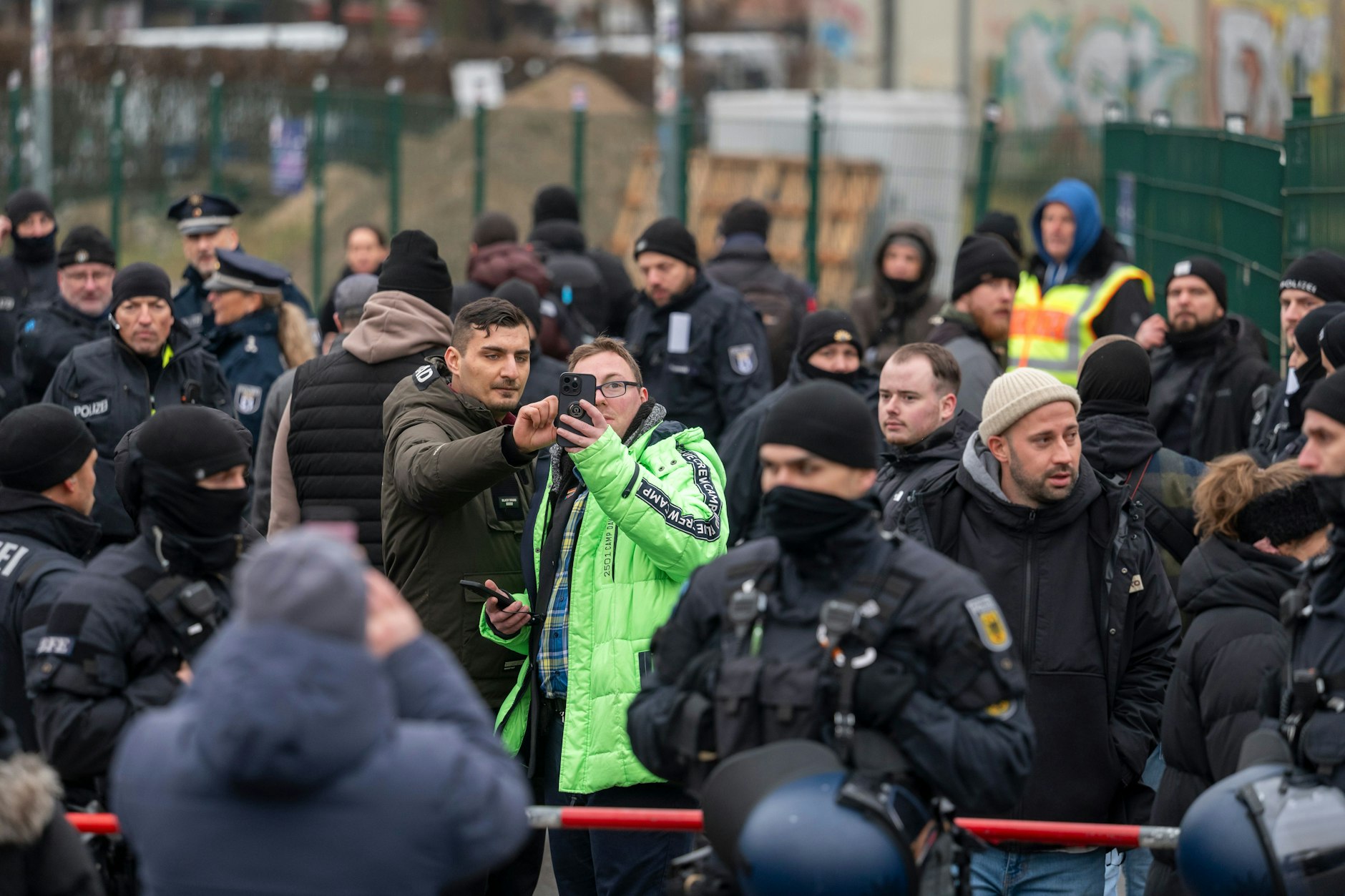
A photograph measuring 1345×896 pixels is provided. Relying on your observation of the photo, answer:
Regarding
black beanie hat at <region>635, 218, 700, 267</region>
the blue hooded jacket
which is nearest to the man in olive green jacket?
black beanie hat at <region>635, 218, 700, 267</region>

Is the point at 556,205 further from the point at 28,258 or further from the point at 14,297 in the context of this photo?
the point at 14,297

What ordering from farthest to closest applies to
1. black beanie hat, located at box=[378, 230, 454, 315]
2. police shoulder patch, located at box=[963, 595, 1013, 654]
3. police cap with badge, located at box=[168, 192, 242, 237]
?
1. police cap with badge, located at box=[168, 192, 242, 237]
2. black beanie hat, located at box=[378, 230, 454, 315]
3. police shoulder patch, located at box=[963, 595, 1013, 654]

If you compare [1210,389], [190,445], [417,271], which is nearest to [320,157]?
[1210,389]

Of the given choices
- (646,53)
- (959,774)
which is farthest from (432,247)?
(646,53)

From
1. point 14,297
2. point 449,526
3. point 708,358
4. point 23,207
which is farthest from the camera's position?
point 23,207

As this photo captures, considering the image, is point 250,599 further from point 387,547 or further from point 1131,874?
point 1131,874

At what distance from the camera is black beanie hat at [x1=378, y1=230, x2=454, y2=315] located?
269 inches

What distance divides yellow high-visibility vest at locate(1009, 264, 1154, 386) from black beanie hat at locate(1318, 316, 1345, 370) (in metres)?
2.75

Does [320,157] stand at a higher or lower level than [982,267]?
higher

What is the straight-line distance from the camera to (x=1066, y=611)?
5125mm

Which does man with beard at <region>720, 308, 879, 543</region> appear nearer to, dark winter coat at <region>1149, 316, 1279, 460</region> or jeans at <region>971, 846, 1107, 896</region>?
dark winter coat at <region>1149, 316, 1279, 460</region>

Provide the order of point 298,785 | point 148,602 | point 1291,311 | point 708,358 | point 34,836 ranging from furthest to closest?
point 708,358
point 1291,311
point 148,602
point 34,836
point 298,785

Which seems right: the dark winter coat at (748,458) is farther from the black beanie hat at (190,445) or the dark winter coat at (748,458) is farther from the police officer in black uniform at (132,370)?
the black beanie hat at (190,445)

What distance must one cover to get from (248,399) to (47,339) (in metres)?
1.39
